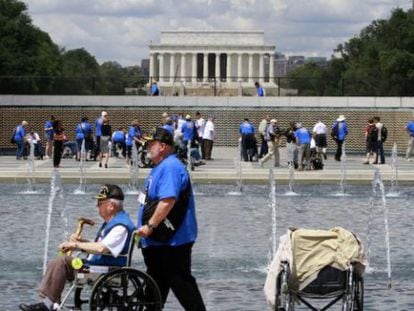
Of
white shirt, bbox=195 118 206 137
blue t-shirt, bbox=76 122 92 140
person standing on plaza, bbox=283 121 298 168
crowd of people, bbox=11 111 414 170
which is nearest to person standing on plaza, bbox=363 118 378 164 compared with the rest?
crowd of people, bbox=11 111 414 170

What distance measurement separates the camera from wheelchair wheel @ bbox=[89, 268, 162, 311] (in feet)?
30.0

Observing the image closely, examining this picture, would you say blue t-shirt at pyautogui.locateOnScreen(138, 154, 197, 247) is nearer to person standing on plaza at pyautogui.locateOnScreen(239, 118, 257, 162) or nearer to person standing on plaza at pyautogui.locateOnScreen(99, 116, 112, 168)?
person standing on plaza at pyautogui.locateOnScreen(99, 116, 112, 168)

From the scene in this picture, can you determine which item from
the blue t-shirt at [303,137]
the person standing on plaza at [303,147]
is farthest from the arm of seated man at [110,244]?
the blue t-shirt at [303,137]

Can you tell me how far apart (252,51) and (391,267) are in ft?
330

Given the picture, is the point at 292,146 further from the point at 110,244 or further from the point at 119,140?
the point at 110,244

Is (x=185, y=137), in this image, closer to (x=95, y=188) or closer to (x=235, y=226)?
(x=95, y=188)

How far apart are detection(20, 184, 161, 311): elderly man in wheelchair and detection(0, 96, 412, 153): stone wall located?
1491 inches

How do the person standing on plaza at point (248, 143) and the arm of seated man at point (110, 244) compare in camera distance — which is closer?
→ the arm of seated man at point (110, 244)

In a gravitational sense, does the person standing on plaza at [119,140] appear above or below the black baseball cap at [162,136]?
below

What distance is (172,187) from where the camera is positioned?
9164mm

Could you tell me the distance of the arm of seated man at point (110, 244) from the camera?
30.4 feet

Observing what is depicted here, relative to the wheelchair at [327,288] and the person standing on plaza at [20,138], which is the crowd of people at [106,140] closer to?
the person standing on plaza at [20,138]

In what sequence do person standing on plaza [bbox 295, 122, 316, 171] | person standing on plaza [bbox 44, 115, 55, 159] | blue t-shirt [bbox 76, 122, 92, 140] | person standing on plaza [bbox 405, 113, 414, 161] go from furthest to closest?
person standing on plaza [bbox 44, 115, 55, 159] < person standing on plaza [bbox 405, 113, 414, 161] < blue t-shirt [bbox 76, 122, 92, 140] < person standing on plaza [bbox 295, 122, 316, 171]

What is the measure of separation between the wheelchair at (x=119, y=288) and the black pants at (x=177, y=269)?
14 cm
